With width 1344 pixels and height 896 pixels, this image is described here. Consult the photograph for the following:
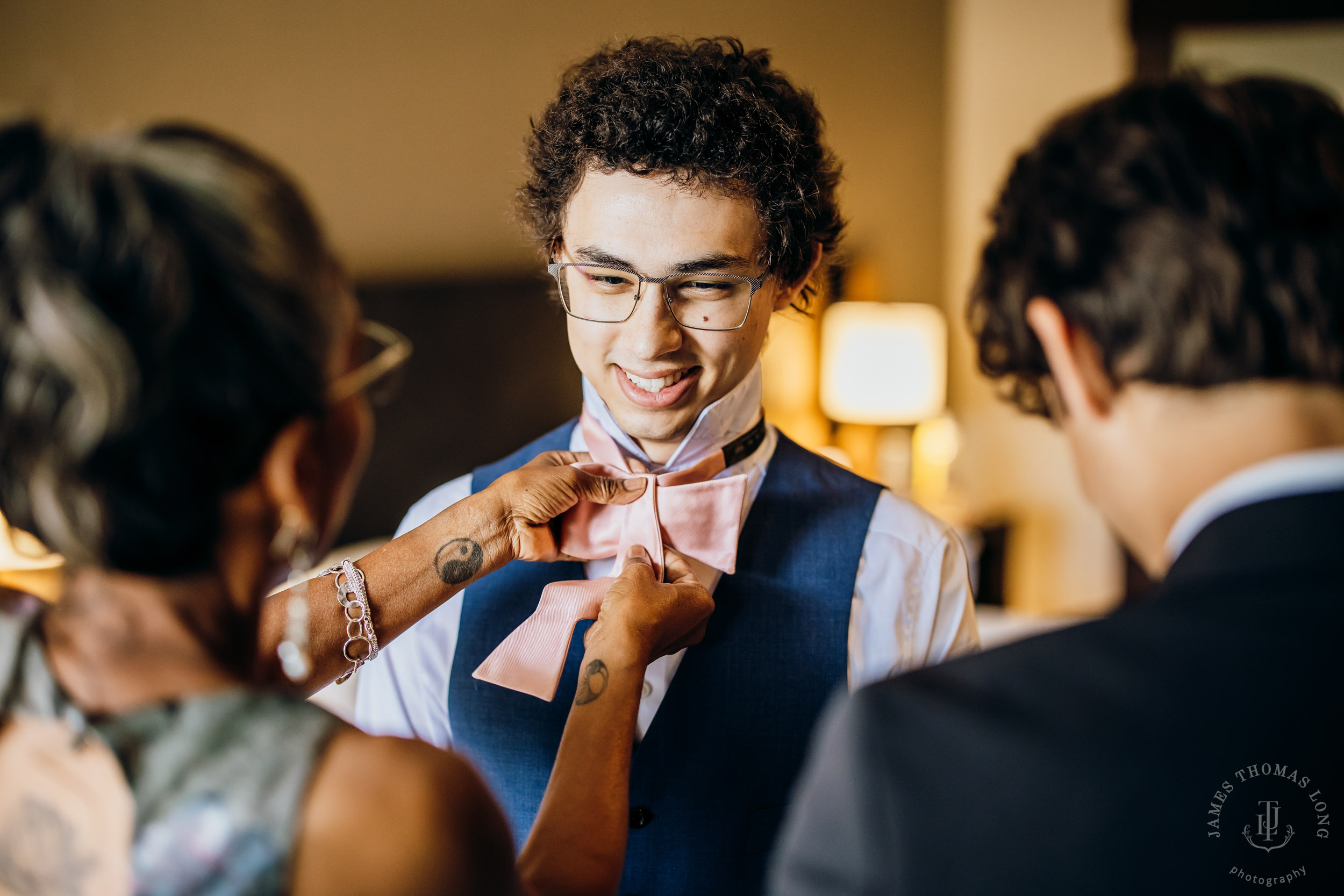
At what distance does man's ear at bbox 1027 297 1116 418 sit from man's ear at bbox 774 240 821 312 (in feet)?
1.85

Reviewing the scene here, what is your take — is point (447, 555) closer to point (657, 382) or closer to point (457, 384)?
point (657, 382)

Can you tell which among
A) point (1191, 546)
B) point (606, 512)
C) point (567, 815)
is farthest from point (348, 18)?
point (1191, 546)

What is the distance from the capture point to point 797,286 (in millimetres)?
1326

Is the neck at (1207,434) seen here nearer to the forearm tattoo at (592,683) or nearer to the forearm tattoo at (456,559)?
the forearm tattoo at (592,683)

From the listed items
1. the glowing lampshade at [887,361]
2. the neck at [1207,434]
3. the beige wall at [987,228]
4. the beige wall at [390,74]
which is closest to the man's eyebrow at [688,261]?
the neck at [1207,434]

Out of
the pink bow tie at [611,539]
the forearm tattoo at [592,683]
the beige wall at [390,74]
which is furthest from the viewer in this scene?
the beige wall at [390,74]

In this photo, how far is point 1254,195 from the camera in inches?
25.6

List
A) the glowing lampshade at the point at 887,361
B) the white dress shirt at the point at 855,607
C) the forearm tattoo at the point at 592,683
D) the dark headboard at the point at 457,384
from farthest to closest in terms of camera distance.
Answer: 1. the glowing lampshade at the point at 887,361
2. the dark headboard at the point at 457,384
3. the white dress shirt at the point at 855,607
4. the forearm tattoo at the point at 592,683

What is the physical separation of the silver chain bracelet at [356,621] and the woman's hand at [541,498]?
20 cm

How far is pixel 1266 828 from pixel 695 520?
27.3 inches

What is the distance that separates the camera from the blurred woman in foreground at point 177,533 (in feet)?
1.94

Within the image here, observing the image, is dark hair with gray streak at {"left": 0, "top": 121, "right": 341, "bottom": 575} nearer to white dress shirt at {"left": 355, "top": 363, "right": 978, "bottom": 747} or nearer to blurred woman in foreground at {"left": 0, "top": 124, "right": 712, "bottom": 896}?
blurred woman in foreground at {"left": 0, "top": 124, "right": 712, "bottom": 896}

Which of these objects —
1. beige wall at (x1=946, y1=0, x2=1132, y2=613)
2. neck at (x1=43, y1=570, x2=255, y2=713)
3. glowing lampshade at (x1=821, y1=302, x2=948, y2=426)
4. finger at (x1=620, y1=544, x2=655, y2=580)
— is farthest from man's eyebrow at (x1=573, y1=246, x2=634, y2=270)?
beige wall at (x1=946, y1=0, x2=1132, y2=613)

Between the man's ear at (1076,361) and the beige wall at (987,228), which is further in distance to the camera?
the beige wall at (987,228)
